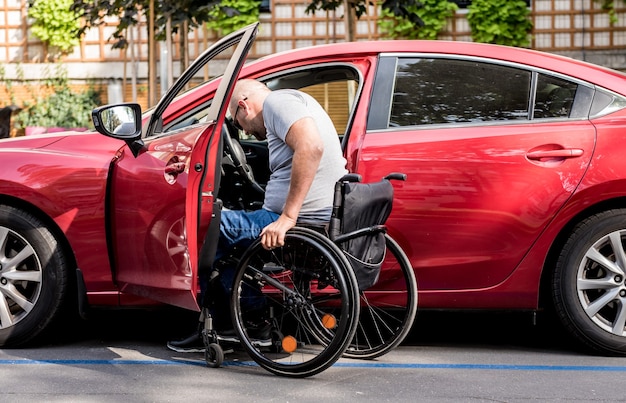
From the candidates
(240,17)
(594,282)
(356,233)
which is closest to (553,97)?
(594,282)

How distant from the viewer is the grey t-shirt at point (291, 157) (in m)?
4.68

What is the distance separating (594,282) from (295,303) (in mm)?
1434

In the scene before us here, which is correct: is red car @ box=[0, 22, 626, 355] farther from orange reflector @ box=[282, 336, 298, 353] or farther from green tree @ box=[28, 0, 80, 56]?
green tree @ box=[28, 0, 80, 56]

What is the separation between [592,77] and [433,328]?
5.47ft

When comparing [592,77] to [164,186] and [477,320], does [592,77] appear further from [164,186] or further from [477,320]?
[164,186]

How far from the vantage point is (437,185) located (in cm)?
488

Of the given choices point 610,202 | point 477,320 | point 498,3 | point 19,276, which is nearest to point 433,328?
point 477,320

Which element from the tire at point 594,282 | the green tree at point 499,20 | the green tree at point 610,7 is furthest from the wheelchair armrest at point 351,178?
the green tree at point 610,7

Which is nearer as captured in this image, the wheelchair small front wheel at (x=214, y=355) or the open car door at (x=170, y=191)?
the open car door at (x=170, y=191)

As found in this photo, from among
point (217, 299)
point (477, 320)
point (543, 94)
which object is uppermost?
point (543, 94)

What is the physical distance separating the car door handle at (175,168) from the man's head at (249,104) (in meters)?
0.49

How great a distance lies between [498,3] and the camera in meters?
20.3

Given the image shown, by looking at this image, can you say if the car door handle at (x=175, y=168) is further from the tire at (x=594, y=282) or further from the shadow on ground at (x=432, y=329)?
the tire at (x=594, y=282)

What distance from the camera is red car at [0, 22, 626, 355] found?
4.85 meters
